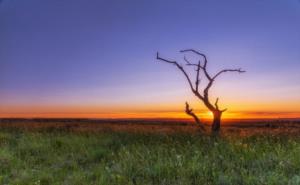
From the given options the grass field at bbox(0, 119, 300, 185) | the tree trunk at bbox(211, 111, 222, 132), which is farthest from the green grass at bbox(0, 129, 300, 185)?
the tree trunk at bbox(211, 111, 222, 132)

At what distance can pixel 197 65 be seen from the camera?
17.4 m

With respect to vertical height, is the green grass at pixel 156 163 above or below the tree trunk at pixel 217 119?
below

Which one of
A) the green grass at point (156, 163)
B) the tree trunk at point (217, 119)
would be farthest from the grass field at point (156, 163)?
the tree trunk at point (217, 119)

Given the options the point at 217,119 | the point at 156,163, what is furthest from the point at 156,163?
the point at 217,119

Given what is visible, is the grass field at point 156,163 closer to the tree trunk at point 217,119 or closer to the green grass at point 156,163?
the green grass at point 156,163

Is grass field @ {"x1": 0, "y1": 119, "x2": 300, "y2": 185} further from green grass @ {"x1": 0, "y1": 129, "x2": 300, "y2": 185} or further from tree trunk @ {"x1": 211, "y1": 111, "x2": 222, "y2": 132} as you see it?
tree trunk @ {"x1": 211, "y1": 111, "x2": 222, "y2": 132}

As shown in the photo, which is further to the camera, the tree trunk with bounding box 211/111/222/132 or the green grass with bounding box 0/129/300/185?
the tree trunk with bounding box 211/111/222/132

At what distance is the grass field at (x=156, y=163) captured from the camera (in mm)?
8586

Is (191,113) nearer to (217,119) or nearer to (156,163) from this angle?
(217,119)

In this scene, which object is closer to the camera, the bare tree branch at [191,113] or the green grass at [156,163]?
the green grass at [156,163]

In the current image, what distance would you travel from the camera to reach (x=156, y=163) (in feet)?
31.8

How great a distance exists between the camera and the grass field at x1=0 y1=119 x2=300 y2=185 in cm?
859

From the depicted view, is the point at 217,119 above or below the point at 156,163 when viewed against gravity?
above

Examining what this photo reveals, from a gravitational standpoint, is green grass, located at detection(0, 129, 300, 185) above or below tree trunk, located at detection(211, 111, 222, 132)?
below
